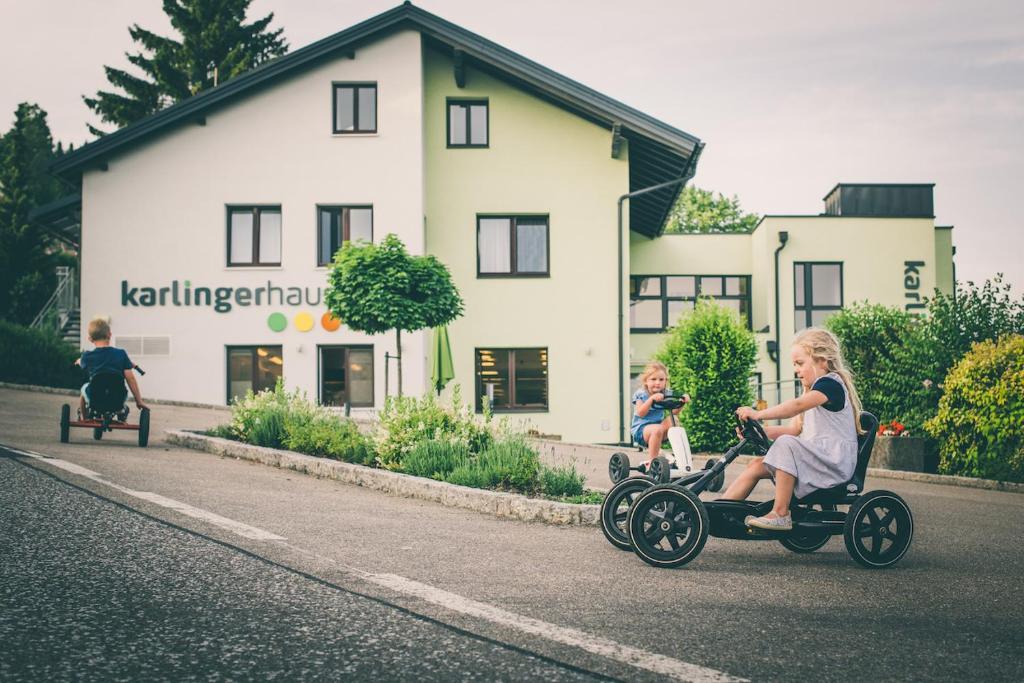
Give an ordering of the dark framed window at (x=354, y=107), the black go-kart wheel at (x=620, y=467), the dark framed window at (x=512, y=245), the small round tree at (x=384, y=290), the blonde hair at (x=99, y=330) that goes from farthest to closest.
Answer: the dark framed window at (x=512, y=245) < the dark framed window at (x=354, y=107) < the small round tree at (x=384, y=290) < the blonde hair at (x=99, y=330) < the black go-kart wheel at (x=620, y=467)

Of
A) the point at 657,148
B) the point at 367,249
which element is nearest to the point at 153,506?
the point at 367,249

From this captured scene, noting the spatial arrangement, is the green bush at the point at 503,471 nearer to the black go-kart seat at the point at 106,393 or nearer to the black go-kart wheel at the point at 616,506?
the black go-kart wheel at the point at 616,506

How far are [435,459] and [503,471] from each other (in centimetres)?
107

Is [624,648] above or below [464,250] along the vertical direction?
below

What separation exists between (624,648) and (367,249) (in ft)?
45.2

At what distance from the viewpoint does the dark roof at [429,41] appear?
73.0 feet

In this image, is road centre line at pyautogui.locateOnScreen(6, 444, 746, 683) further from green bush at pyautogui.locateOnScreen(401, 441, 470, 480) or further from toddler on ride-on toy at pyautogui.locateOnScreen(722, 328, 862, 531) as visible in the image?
green bush at pyautogui.locateOnScreen(401, 441, 470, 480)

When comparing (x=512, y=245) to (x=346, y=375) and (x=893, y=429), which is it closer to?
(x=346, y=375)

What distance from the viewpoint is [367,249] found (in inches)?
676

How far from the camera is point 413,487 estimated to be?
9133 mm

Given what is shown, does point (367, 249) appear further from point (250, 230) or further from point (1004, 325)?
point (1004, 325)

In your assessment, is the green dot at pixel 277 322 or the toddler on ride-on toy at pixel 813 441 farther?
the green dot at pixel 277 322

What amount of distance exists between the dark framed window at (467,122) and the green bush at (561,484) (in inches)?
635

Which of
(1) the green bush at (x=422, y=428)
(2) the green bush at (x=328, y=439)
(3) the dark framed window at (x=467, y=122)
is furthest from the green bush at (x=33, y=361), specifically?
(1) the green bush at (x=422, y=428)
